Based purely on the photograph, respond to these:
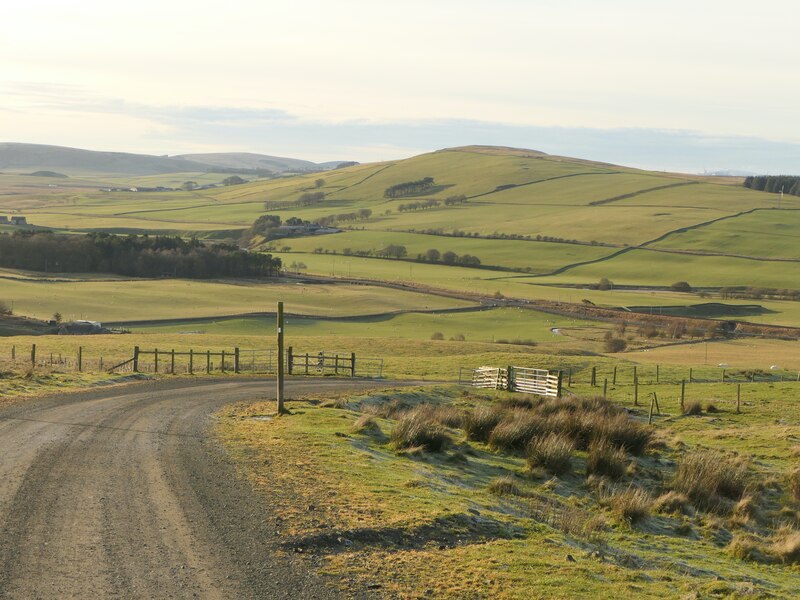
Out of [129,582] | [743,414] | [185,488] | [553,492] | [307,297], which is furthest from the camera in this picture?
[307,297]

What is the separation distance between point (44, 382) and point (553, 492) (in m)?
20.8

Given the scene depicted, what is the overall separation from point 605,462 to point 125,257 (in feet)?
386

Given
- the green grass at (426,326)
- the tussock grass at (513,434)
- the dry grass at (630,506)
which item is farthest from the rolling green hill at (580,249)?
the dry grass at (630,506)

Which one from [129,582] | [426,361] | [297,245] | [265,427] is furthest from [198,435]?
[297,245]

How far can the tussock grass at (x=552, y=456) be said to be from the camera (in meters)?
23.1

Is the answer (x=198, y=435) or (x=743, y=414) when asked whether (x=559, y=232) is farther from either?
(x=198, y=435)

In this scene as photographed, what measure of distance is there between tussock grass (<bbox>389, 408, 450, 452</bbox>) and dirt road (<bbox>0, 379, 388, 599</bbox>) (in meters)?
4.93

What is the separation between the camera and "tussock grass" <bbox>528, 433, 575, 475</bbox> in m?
23.1

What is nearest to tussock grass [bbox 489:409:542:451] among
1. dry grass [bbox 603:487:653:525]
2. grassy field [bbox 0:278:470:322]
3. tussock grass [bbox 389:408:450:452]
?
tussock grass [bbox 389:408:450:452]

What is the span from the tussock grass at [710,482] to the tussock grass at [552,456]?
2727 millimetres

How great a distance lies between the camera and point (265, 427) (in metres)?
24.5

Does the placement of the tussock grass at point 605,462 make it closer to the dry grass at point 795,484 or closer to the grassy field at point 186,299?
the dry grass at point 795,484

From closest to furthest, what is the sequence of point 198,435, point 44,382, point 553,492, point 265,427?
point 553,492, point 198,435, point 265,427, point 44,382

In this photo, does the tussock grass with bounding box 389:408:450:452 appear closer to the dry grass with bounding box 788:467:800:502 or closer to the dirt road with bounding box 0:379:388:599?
the dirt road with bounding box 0:379:388:599
